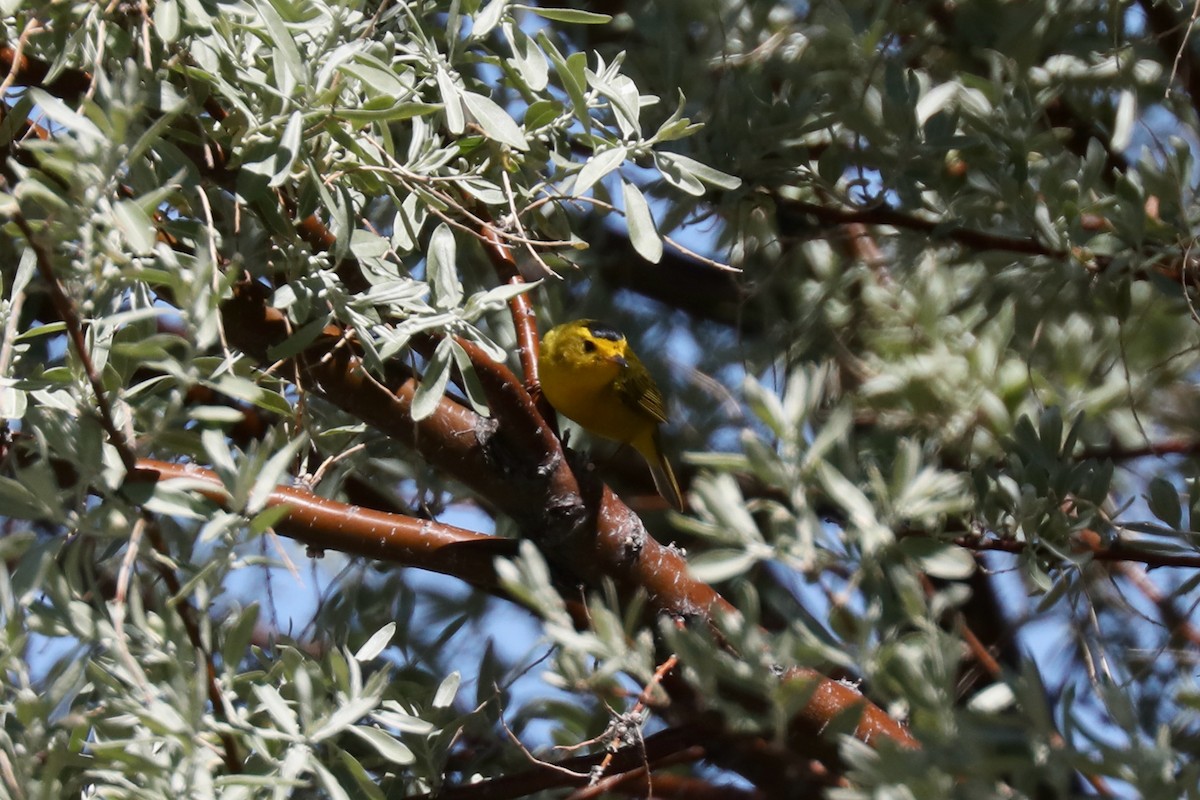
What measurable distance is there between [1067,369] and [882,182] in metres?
0.95

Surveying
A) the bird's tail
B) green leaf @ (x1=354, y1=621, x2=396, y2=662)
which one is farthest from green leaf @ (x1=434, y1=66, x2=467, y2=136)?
the bird's tail

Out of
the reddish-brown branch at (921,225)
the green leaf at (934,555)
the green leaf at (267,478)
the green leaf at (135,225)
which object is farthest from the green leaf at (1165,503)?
the green leaf at (135,225)

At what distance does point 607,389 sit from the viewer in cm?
353

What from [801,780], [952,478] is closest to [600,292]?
[801,780]

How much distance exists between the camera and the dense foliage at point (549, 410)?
1.29 m

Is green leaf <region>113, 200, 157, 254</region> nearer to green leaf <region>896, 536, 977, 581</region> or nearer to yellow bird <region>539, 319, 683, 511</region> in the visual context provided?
green leaf <region>896, 536, 977, 581</region>

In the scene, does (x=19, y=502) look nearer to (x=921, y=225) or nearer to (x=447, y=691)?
(x=447, y=691)

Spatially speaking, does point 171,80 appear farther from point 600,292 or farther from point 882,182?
point 600,292

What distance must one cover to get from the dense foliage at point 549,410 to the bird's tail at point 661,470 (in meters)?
0.22

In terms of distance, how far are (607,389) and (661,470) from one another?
0.93 ft

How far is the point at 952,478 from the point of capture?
1.28 m

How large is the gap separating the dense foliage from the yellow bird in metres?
0.21

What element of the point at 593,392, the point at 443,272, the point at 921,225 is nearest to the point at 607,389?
the point at 593,392

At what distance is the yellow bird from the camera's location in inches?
135
